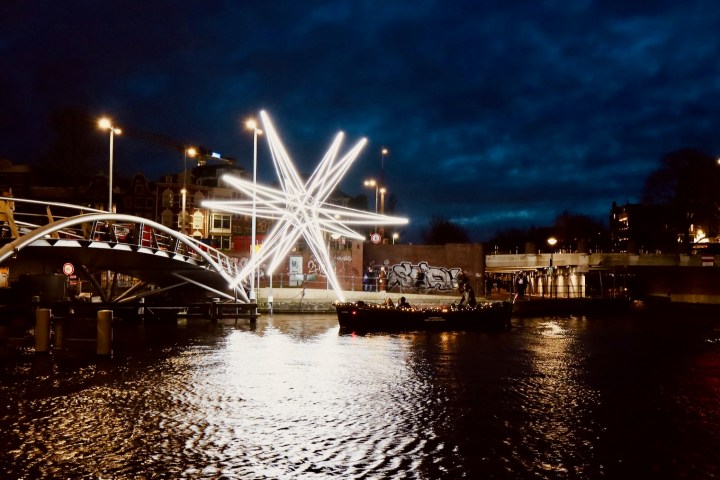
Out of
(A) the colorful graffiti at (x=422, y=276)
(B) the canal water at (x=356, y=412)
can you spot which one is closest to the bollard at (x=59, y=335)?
(B) the canal water at (x=356, y=412)

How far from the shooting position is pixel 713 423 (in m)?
13.8

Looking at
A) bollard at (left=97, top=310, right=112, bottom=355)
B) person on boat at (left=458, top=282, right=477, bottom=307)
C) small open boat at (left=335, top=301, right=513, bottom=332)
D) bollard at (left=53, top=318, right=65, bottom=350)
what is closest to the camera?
bollard at (left=97, top=310, right=112, bottom=355)

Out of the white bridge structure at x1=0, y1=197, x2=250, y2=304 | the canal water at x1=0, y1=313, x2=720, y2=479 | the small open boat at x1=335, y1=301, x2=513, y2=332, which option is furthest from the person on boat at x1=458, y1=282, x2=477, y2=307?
the white bridge structure at x1=0, y1=197, x2=250, y2=304

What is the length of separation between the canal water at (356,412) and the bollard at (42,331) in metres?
0.59

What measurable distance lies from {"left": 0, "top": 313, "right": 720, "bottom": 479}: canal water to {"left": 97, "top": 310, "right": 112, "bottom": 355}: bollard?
0.53 meters

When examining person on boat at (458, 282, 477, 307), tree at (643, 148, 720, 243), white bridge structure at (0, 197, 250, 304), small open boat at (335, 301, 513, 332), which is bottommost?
small open boat at (335, 301, 513, 332)

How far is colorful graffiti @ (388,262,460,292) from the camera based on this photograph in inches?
2362

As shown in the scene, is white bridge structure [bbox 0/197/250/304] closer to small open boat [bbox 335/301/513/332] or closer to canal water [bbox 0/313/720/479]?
canal water [bbox 0/313/720/479]

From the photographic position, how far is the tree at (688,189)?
79.0 meters

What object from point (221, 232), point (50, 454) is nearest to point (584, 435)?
point (50, 454)

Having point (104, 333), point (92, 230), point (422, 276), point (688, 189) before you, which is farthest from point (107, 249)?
point (688, 189)

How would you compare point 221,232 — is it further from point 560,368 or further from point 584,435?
point 584,435

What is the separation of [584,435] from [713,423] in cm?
338

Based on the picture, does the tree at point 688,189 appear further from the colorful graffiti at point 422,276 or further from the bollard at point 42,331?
→ the bollard at point 42,331
